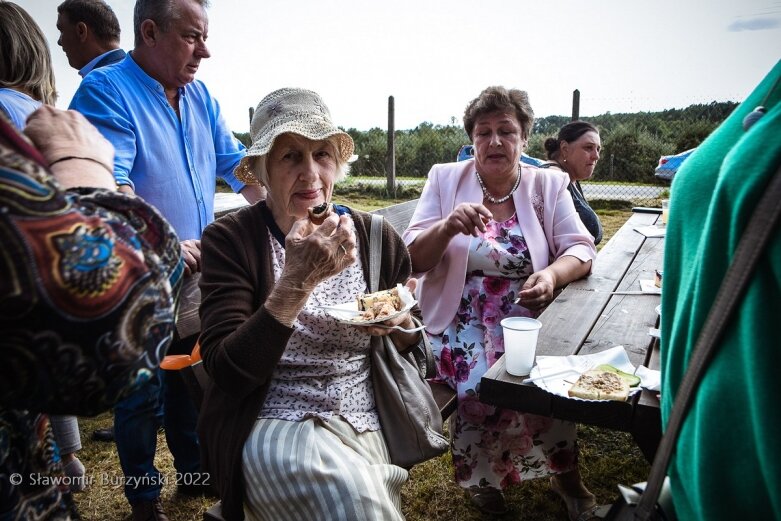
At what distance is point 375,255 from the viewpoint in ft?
6.67

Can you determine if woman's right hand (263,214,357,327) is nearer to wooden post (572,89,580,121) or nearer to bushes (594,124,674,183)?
wooden post (572,89,580,121)

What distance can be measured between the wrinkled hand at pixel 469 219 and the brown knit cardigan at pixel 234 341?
1.01 metres

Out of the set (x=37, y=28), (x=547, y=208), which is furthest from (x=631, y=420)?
(x=37, y=28)

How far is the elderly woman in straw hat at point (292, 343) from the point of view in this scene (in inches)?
61.2

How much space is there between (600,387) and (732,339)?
924 millimetres

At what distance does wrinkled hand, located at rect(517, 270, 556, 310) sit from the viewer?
2461 millimetres

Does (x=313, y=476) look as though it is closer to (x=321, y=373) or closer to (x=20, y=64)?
(x=321, y=373)

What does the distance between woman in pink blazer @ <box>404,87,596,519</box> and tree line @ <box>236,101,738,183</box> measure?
529cm

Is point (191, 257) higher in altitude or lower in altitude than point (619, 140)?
lower

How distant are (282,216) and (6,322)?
1323 mm

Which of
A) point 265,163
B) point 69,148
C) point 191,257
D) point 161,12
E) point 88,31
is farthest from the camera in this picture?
point 88,31

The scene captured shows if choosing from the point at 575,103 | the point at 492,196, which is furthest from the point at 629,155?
the point at 492,196

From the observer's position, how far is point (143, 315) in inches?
30.2

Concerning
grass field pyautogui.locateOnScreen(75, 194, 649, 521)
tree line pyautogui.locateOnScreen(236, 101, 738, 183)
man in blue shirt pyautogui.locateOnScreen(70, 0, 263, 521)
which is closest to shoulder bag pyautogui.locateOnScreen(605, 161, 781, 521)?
grass field pyautogui.locateOnScreen(75, 194, 649, 521)
